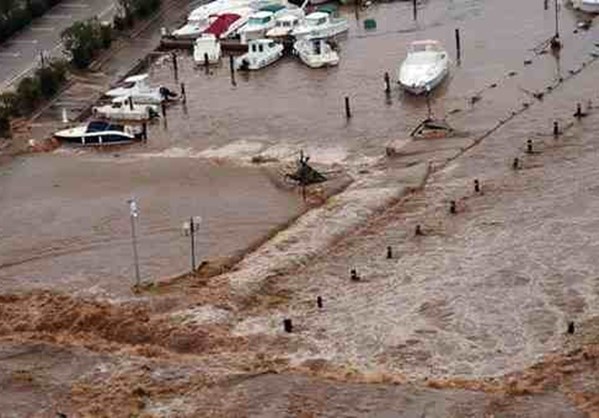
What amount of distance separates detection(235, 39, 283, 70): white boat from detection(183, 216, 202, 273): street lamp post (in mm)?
15387

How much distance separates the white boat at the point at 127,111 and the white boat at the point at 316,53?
248 inches

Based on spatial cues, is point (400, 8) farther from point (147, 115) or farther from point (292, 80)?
point (147, 115)

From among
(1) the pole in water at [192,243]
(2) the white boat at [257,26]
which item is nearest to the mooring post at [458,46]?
(2) the white boat at [257,26]

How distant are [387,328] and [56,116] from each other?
807 inches

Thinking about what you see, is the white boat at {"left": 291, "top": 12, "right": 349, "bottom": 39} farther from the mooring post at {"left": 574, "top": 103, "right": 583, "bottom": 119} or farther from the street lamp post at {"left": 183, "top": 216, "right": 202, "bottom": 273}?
the street lamp post at {"left": 183, "top": 216, "right": 202, "bottom": 273}

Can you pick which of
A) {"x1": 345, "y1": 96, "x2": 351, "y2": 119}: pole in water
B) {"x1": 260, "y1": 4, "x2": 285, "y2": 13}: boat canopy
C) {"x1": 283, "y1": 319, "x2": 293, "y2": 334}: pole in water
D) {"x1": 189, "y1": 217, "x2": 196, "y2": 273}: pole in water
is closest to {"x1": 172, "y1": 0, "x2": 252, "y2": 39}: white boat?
{"x1": 260, "y1": 4, "x2": 285, "y2": 13}: boat canopy

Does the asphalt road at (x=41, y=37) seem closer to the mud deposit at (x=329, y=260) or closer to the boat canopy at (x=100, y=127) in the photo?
the boat canopy at (x=100, y=127)

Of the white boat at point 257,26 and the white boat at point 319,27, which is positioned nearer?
the white boat at point 319,27

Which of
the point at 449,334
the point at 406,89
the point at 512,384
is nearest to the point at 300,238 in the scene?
the point at 449,334

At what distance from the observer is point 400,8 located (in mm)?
52125

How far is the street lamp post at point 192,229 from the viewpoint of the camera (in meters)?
27.8

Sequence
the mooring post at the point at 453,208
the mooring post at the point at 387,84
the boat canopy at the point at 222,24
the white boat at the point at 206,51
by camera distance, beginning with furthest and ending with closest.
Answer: the boat canopy at the point at 222,24 → the white boat at the point at 206,51 → the mooring post at the point at 387,84 → the mooring post at the point at 453,208

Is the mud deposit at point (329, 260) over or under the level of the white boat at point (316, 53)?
under

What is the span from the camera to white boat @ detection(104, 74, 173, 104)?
4134 cm
